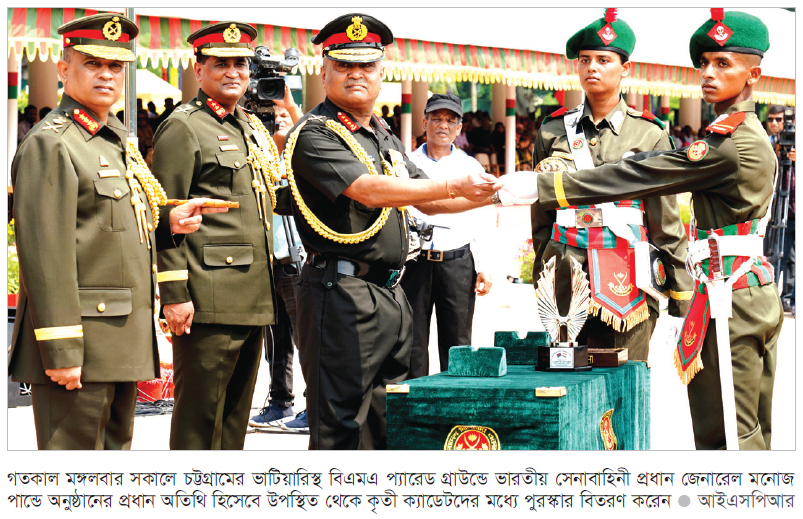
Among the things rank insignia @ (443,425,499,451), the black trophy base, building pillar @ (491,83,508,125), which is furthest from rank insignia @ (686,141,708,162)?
building pillar @ (491,83,508,125)

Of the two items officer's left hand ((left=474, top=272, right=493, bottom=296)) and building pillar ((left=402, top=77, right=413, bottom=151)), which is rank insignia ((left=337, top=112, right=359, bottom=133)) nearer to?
officer's left hand ((left=474, top=272, right=493, bottom=296))

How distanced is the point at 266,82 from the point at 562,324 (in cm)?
191

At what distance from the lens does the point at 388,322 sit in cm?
419

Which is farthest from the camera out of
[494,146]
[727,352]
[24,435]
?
[494,146]

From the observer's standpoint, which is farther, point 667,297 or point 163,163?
point 667,297

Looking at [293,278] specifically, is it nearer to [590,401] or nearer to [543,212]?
[543,212]

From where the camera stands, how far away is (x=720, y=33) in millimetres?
3994

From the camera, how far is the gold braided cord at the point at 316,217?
4125 millimetres

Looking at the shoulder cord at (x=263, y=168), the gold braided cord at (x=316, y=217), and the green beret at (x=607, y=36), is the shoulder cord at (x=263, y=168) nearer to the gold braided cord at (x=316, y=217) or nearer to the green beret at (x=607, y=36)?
the gold braided cord at (x=316, y=217)

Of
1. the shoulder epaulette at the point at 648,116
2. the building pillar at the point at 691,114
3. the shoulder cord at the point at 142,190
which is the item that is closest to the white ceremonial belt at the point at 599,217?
the shoulder epaulette at the point at 648,116

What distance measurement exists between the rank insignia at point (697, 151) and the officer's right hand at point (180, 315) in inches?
82.8

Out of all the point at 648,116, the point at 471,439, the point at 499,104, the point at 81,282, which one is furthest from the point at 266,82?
the point at 499,104

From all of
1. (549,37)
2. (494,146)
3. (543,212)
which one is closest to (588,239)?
(543,212)

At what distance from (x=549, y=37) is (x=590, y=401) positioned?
44.4 feet
